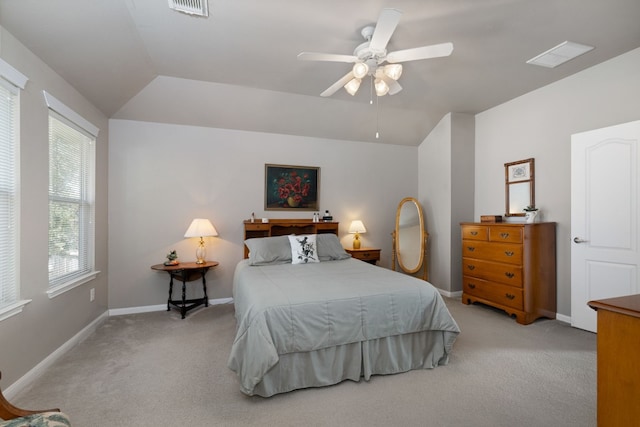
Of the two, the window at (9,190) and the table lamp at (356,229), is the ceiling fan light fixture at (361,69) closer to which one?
the window at (9,190)

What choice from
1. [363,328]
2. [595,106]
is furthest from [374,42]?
[595,106]

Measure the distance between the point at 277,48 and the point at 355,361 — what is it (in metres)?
2.86

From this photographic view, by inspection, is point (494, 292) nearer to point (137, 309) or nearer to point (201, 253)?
point (201, 253)

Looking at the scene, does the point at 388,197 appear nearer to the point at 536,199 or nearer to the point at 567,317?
the point at 536,199

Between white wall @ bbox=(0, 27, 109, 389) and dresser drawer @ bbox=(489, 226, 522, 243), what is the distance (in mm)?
4624

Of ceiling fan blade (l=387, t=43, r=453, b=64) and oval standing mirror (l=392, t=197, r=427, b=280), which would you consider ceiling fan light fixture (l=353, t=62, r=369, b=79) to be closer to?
ceiling fan blade (l=387, t=43, r=453, b=64)

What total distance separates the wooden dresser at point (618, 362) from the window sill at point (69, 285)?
362 cm

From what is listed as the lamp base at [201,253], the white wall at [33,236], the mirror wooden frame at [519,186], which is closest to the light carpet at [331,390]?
the white wall at [33,236]

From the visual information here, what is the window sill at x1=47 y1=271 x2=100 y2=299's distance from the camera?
2504 mm

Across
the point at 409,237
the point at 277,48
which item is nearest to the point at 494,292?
the point at 409,237

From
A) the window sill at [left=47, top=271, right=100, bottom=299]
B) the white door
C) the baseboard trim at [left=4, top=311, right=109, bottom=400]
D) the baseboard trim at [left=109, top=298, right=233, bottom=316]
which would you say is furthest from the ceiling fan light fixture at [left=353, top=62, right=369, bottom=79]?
the baseboard trim at [left=109, top=298, right=233, bottom=316]

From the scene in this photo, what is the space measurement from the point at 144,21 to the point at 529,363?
431 cm

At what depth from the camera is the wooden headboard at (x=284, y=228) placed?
4.24 meters

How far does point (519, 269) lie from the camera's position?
11.2 feet
